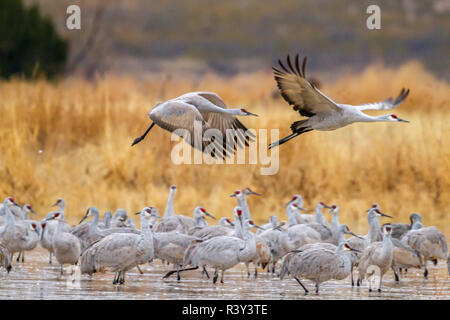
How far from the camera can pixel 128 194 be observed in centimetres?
1664

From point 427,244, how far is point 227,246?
255cm

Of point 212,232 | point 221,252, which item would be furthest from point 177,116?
point 212,232

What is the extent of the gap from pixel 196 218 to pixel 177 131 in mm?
2598

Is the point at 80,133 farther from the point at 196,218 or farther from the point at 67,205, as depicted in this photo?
the point at 196,218

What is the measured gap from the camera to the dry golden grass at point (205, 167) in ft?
53.6

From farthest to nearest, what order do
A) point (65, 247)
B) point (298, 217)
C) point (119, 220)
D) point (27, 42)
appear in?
point (27, 42)
point (298, 217)
point (119, 220)
point (65, 247)

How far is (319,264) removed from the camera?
10.7 metres

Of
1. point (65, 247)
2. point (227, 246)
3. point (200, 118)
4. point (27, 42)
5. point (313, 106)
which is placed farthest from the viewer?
point (27, 42)

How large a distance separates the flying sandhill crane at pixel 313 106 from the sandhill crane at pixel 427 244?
1.44 meters

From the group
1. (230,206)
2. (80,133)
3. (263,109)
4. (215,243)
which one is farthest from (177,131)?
(263,109)

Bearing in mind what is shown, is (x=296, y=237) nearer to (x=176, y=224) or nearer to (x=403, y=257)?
(x=403, y=257)

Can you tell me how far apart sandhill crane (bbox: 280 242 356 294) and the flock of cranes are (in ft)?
0.03

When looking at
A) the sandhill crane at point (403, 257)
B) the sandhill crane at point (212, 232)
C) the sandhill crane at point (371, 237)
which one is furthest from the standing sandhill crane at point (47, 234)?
the sandhill crane at point (403, 257)

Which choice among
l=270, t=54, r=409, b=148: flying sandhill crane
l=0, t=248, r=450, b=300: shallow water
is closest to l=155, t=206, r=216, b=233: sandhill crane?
l=0, t=248, r=450, b=300: shallow water
